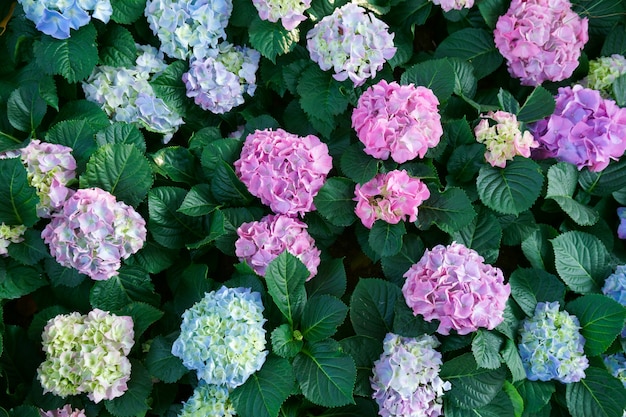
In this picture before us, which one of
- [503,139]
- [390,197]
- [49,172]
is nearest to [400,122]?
[390,197]

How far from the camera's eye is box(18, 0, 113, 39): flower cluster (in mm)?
1820

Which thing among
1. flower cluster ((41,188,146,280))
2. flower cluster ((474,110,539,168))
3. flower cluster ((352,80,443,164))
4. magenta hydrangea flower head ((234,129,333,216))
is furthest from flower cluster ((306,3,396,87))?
flower cluster ((41,188,146,280))

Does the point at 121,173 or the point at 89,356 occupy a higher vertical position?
the point at 121,173

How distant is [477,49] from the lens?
2.04m

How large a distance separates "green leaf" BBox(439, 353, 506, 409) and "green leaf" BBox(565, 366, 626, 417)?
218mm

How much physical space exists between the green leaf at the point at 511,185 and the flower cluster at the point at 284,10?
2.22 feet

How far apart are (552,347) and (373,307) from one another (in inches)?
18.1

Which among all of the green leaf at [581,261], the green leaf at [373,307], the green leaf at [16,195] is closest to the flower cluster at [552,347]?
the green leaf at [581,261]

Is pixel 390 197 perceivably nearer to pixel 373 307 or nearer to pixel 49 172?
pixel 373 307

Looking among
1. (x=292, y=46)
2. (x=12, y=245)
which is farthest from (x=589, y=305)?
(x=12, y=245)

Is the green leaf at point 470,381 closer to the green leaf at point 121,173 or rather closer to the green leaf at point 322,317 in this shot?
the green leaf at point 322,317

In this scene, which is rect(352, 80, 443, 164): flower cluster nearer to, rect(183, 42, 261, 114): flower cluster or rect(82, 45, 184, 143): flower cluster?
rect(183, 42, 261, 114): flower cluster

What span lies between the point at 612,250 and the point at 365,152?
0.79 m

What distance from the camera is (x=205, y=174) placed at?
1.89m
